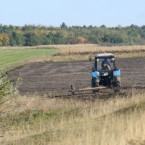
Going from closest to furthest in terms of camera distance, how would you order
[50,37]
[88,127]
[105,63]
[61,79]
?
[88,127] → [105,63] → [61,79] → [50,37]

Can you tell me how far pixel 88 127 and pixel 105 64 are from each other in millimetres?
10369

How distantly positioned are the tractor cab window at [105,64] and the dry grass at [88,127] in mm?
4074

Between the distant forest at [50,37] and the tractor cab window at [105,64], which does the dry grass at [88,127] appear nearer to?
the tractor cab window at [105,64]

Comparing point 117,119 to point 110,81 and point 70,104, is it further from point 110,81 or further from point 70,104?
point 110,81

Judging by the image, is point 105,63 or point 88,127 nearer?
point 88,127

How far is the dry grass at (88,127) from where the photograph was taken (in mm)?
10992

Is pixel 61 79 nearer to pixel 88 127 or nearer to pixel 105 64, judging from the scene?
pixel 105 64

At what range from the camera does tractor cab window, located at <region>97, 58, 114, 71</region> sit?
2298cm

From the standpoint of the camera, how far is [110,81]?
76.1 feet

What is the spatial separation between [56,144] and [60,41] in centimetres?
16127

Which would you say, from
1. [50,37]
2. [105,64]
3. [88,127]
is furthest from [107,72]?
[50,37]

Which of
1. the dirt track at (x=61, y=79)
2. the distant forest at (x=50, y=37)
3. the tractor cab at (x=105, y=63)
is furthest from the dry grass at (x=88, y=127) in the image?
the distant forest at (x=50, y=37)

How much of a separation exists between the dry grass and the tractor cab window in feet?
13.4

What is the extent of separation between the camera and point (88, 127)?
1278 centimetres
